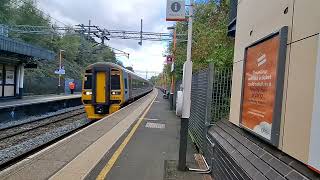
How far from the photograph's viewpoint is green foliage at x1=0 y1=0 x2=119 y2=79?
67250 mm

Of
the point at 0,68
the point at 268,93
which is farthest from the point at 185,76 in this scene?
the point at 0,68

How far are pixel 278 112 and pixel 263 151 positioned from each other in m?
0.67

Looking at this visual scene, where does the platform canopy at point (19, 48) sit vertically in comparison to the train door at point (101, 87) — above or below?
above

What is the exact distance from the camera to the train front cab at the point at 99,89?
22.6m

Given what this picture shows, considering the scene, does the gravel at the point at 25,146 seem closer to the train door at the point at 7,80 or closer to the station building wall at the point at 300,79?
the station building wall at the point at 300,79

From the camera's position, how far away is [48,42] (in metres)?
80.8

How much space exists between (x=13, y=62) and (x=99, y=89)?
46.6ft

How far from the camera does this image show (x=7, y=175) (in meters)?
7.03

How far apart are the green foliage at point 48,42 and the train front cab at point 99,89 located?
38.2 metres

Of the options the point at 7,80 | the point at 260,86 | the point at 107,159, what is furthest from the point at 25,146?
the point at 7,80

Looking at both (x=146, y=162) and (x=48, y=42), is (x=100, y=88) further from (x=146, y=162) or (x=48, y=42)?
(x=48, y=42)

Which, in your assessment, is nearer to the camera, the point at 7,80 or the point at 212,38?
the point at 212,38

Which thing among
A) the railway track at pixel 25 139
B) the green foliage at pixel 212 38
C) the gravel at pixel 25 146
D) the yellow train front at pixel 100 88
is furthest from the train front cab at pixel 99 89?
the green foliage at pixel 212 38

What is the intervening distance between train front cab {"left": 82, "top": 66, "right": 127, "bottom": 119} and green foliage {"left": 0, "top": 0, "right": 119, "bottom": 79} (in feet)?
125
